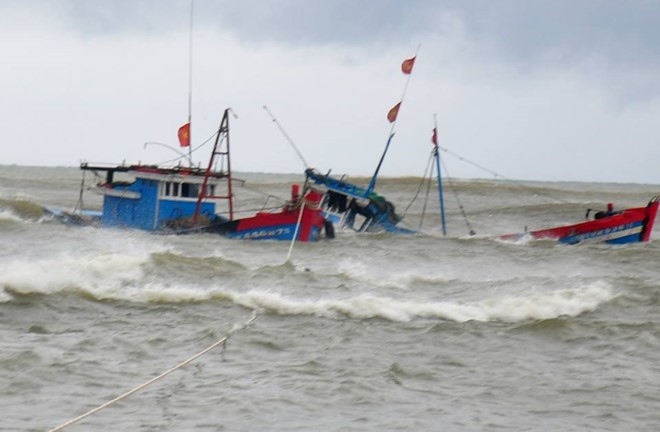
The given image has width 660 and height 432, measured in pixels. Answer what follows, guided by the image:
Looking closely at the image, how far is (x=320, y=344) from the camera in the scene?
13016mm

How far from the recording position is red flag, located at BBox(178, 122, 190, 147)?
96.5 feet

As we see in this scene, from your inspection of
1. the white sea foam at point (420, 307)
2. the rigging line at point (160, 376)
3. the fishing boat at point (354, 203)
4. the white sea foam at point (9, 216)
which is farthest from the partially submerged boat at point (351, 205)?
the rigging line at point (160, 376)

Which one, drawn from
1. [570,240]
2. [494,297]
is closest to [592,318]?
[494,297]

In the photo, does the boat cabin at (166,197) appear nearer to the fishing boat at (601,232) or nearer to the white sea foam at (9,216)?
the white sea foam at (9,216)

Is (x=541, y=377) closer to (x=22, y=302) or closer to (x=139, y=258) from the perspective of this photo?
(x=22, y=302)

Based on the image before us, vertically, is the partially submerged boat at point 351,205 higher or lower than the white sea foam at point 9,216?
higher

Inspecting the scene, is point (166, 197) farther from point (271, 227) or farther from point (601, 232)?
point (601, 232)

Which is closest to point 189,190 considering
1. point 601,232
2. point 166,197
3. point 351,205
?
point 166,197

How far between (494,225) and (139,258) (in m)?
28.0

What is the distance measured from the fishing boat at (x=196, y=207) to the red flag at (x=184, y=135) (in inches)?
23.0

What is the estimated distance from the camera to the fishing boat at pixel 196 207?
1108 inches

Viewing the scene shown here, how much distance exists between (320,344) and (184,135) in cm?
1712

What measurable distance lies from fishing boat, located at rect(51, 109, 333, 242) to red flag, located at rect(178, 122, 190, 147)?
23.0 inches

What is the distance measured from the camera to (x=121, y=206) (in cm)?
3012
